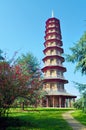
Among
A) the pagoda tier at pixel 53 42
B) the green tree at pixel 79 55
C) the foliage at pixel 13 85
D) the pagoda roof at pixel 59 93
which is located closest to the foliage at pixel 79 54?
the green tree at pixel 79 55

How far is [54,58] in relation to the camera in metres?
51.2

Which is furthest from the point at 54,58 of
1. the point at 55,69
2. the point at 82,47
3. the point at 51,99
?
the point at 82,47

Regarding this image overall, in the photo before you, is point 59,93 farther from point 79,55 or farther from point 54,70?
point 79,55

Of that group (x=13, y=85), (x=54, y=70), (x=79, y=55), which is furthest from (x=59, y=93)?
(x=13, y=85)

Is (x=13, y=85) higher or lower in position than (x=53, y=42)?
lower

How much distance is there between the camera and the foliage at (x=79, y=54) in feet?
70.9

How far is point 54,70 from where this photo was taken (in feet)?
165

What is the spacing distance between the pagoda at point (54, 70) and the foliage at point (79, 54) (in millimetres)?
25610

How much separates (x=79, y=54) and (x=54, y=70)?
28389 mm

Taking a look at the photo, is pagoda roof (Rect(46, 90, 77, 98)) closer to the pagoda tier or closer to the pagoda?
the pagoda

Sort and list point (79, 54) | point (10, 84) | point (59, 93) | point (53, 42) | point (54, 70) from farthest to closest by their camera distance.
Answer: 1. point (53, 42)
2. point (54, 70)
3. point (59, 93)
4. point (79, 54)
5. point (10, 84)

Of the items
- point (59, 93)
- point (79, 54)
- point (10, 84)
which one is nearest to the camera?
point (10, 84)

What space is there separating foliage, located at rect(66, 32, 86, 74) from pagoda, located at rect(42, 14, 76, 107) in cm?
2561

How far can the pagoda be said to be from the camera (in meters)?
49.0
